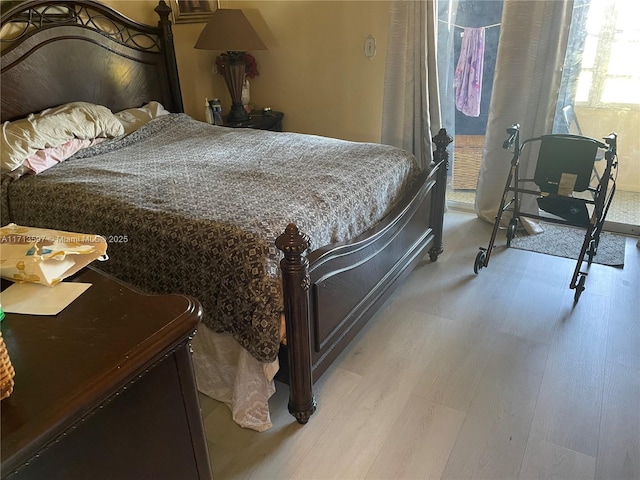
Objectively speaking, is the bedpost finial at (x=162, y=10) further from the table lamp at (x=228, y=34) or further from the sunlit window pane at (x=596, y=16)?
the sunlit window pane at (x=596, y=16)

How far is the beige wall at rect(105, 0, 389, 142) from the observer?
3515 millimetres

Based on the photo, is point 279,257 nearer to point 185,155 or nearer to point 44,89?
point 185,155

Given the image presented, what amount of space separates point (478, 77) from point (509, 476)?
8.88 ft

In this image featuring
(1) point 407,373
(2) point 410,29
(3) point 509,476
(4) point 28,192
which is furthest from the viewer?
(2) point 410,29

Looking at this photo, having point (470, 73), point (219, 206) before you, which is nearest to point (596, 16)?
point (470, 73)

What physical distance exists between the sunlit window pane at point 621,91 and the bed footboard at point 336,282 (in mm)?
1278

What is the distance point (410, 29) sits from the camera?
10.6ft

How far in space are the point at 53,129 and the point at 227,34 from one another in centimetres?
145

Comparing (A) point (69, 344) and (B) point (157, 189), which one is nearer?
(A) point (69, 344)

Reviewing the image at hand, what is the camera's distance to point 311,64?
3.80 metres

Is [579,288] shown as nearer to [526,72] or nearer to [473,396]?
[473,396]

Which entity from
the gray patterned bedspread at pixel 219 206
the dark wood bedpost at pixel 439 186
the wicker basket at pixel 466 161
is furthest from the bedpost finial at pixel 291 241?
the wicker basket at pixel 466 161

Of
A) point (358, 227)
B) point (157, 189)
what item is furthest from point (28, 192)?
point (358, 227)

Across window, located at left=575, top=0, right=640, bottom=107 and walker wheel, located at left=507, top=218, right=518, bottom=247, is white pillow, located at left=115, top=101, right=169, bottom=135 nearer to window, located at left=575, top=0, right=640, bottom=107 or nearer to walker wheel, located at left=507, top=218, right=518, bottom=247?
walker wheel, located at left=507, top=218, right=518, bottom=247
